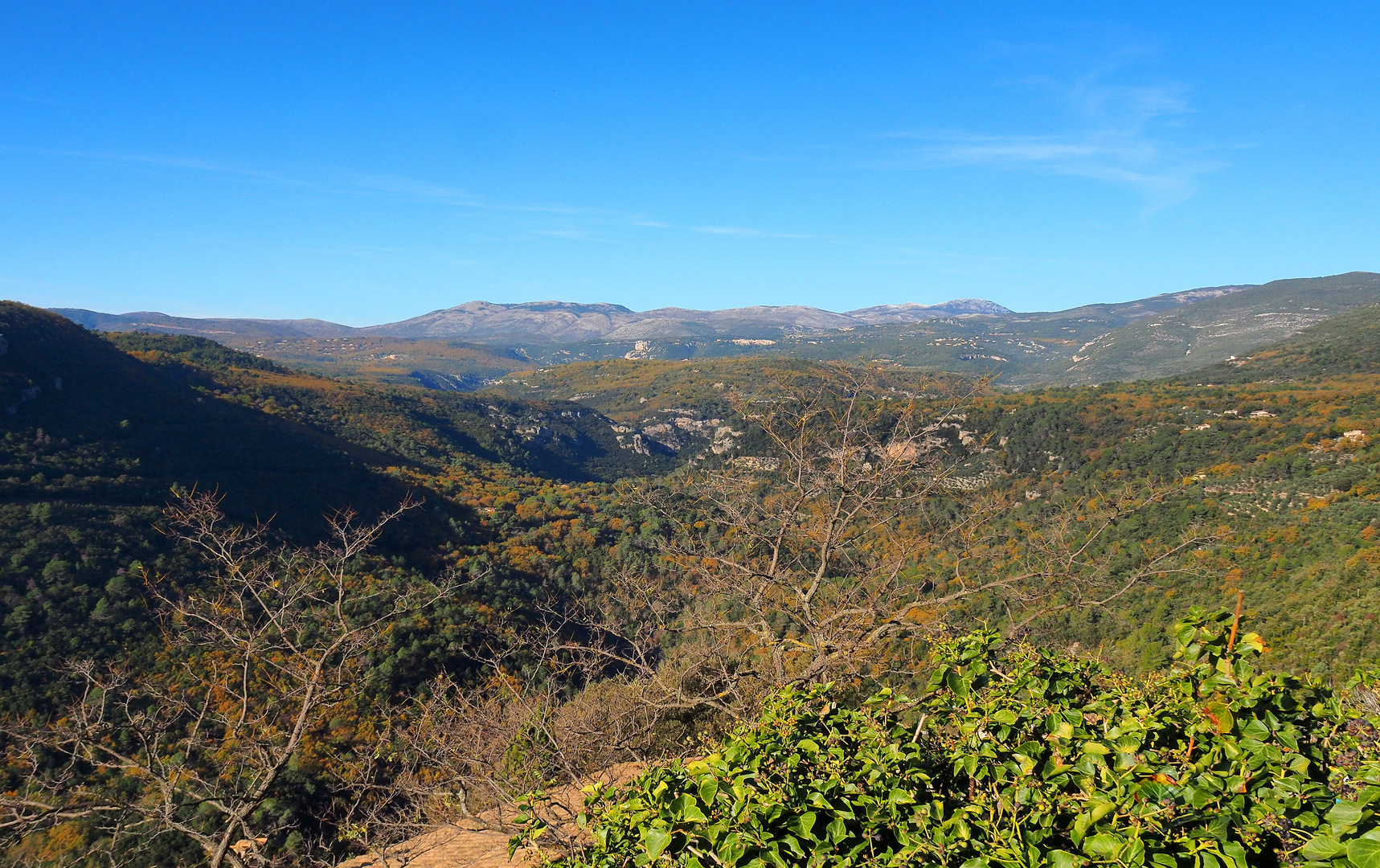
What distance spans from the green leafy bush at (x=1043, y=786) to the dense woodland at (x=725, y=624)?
28 millimetres

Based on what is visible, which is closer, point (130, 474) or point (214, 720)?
A: point (214, 720)

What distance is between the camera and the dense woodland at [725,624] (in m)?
3.04

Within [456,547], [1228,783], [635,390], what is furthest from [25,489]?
[635,390]

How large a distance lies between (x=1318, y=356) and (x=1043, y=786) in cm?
10675

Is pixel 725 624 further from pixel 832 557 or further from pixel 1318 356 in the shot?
pixel 1318 356

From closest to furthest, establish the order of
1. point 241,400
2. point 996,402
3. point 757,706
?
1. point 757,706
2. point 241,400
3. point 996,402

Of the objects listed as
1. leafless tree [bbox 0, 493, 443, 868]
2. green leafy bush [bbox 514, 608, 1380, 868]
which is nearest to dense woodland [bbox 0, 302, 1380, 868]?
green leafy bush [bbox 514, 608, 1380, 868]

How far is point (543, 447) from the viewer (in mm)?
120625

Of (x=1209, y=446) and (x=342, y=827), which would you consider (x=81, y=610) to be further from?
(x=1209, y=446)

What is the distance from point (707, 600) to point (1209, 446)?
52544 millimetres

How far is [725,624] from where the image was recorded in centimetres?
879

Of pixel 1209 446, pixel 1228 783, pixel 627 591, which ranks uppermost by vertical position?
pixel 1228 783

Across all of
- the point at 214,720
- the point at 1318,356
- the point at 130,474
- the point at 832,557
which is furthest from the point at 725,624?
the point at 1318,356

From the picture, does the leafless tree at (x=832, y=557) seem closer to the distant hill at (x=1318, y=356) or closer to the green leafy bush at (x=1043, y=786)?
the green leafy bush at (x=1043, y=786)
